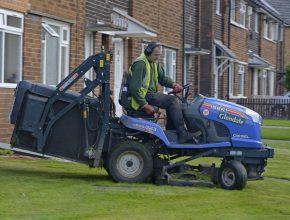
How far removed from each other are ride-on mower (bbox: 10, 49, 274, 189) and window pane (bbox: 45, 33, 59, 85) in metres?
6.13

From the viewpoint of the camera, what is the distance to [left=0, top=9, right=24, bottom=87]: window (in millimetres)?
15469

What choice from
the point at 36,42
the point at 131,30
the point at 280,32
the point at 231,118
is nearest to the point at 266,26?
the point at 280,32

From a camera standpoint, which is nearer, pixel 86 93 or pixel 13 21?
pixel 86 93

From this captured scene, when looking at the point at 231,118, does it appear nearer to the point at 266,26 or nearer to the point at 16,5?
the point at 16,5

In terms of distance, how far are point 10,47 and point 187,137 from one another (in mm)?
5873

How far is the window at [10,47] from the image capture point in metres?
15.5

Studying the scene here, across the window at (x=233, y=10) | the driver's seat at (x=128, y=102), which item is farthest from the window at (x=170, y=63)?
the driver's seat at (x=128, y=102)

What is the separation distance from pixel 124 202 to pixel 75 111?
2288 mm

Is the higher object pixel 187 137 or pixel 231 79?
pixel 231 79

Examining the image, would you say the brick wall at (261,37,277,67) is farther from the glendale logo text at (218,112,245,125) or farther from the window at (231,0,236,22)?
the glendale logo text at (218,112,245,125)

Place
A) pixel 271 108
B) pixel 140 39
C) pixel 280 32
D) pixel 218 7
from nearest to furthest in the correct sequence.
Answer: pixel 140 39
pixel 218 7
pixel 271 108
pixel 280 32

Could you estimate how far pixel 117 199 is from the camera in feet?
32.4

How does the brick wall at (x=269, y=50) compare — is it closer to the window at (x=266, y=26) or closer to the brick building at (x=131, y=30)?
the window at (x=266, y=26)

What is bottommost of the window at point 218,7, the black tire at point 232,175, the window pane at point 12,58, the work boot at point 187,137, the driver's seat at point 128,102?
the black tire at point 232,175
